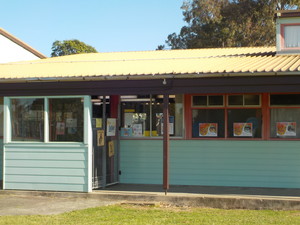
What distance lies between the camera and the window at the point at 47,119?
456 inches

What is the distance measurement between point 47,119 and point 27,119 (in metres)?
0.58

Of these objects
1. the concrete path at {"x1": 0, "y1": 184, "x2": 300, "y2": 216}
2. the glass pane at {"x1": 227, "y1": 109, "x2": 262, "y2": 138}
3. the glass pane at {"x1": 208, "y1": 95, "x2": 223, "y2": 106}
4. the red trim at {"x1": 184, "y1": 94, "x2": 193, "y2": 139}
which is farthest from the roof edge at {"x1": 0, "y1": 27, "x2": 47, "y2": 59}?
the glass pane at {"x1": 227, "y1": 109, "x2": 262, "y2": 138}

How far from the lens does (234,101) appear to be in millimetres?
12336

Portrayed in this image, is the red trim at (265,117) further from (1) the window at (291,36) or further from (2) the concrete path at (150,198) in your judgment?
(1) the window at (291,36)

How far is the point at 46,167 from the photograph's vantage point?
11.7 metres

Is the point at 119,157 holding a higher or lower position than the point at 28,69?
lower

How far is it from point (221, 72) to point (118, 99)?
3.81 m

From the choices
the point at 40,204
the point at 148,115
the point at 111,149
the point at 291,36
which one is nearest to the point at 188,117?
the point at 148,115

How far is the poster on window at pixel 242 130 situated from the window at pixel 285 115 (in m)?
0.51

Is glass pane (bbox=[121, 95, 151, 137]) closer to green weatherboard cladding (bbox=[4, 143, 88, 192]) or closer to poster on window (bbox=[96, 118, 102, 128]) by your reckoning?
poster on window (bbox=[96, 118, 102, 128])

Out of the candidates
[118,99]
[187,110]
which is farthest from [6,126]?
[187,110]

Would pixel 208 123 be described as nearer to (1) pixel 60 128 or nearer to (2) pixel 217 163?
(2) pixel 217 163

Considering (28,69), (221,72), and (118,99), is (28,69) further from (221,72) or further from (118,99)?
(221,72)

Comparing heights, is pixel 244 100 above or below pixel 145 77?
below
